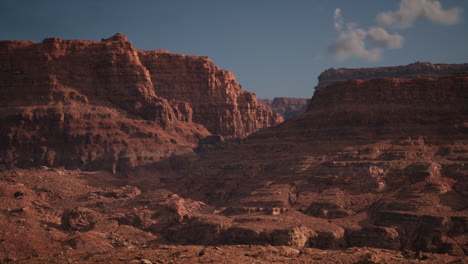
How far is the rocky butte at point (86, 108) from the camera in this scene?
96125 millimetres

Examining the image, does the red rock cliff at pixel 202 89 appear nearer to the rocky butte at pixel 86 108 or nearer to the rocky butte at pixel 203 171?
the rocky butte at pixel 203 171

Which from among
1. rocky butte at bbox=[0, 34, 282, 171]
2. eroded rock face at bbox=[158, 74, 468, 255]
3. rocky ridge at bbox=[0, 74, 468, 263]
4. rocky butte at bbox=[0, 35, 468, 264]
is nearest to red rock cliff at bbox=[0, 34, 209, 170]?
rocky butte at bbox=[0, 34, 282, 171]

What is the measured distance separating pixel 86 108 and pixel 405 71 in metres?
106

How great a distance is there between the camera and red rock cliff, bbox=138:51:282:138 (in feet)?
413

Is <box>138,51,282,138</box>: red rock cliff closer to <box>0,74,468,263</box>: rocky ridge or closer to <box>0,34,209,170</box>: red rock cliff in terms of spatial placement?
<box>0,34,209,170</box>: red rock cliff

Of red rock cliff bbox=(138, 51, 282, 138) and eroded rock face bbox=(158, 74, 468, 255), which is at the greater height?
red rock cliff bbox=(138, 51, 282, 138)

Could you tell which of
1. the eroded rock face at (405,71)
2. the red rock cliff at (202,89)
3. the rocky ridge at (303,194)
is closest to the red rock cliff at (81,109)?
the rocky ridge at (303,194)

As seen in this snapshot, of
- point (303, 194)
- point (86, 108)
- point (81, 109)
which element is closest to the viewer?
point (303, 194)

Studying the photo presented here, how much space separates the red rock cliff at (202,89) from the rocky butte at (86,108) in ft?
2.21

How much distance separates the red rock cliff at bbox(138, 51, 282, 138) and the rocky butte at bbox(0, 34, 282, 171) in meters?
0.67

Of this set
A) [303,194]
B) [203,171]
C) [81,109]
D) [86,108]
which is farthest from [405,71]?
[303,194]

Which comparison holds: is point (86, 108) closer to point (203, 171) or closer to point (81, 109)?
point (81, 109)

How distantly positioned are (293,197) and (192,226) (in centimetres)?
1517

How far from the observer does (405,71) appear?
16962cm
